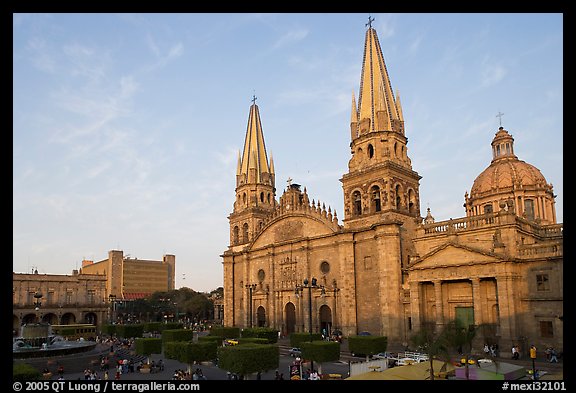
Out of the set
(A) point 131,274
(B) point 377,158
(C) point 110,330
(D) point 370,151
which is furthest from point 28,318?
(A) point 131,274

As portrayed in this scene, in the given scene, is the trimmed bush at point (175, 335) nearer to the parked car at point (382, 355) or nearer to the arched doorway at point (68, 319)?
the parked car at point (382, 355)

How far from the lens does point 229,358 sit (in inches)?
1021

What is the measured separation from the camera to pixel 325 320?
4947 cm

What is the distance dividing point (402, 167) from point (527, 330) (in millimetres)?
18990

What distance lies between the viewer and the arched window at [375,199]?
47125 mm

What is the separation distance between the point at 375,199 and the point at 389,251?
257 inches

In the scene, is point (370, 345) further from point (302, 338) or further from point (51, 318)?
point (51, 318)

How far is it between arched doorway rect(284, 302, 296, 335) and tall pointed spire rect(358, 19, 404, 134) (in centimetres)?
2073

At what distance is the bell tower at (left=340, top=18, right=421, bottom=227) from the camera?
152 feet

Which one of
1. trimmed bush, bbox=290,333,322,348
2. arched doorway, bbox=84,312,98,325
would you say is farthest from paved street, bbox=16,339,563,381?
arched doorway, bbox=84,312,98,325

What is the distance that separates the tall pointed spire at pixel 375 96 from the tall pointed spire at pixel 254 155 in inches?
815

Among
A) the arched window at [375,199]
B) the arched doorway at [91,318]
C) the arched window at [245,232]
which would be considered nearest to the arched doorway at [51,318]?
the arched doorway at [91,318]

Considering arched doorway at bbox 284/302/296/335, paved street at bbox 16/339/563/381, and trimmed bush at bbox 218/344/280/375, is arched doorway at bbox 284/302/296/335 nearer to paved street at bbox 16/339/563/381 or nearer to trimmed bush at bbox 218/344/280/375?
paved street at bbox 16/339/563/381

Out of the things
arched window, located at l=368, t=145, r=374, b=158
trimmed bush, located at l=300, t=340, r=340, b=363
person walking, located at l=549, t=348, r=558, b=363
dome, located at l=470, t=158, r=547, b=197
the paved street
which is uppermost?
arched window, located at l=368, t=145, r=374, b=158
